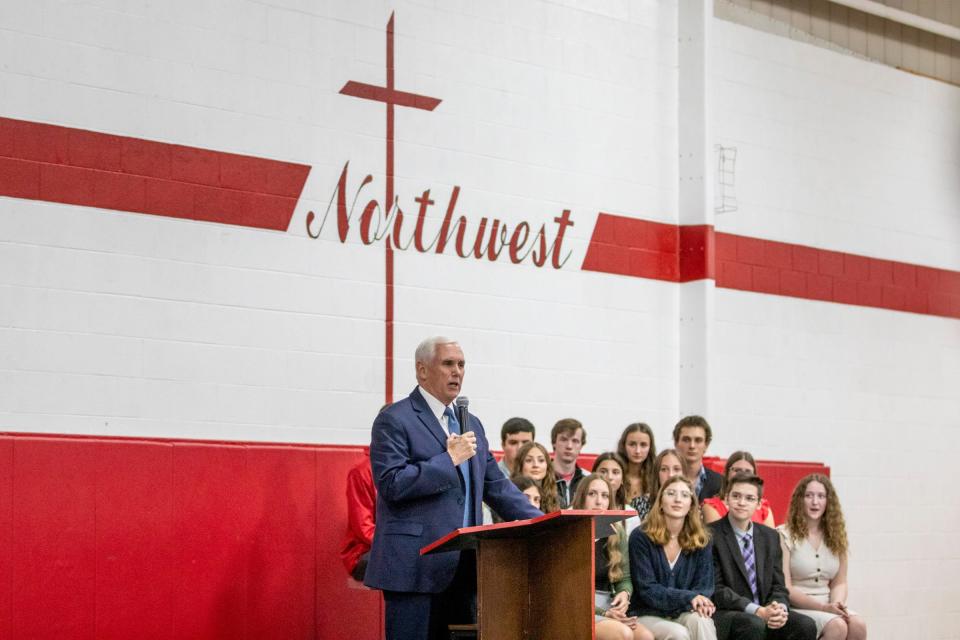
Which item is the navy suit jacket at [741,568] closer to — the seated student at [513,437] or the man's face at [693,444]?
the man's face at [693,444]

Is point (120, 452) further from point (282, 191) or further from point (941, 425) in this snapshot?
point (941, 425)

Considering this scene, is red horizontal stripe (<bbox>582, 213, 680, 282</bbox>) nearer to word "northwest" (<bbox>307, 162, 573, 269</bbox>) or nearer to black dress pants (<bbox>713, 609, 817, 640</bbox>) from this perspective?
word "northwest" (<bbox>307, 162, 573, 269</bbox>)

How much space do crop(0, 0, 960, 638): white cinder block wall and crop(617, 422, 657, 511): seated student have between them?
1.03 m

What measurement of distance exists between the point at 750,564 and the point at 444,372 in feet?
8.76

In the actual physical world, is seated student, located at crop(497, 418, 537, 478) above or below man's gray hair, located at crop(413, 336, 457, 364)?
below

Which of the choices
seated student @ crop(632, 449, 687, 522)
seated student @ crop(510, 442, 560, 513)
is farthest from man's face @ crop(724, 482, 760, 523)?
seated student @ crop(510, 442, 560, 513)

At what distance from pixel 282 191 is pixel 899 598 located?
232 inches

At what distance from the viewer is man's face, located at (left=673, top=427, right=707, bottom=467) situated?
23.7 feet

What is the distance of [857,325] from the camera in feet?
32.1

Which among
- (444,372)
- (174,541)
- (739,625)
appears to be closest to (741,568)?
(739,625)

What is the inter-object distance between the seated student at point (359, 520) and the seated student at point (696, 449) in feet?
6.19

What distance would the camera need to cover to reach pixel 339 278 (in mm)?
7195

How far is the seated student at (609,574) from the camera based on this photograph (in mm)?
5992

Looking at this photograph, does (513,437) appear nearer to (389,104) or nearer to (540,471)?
(540,471)
